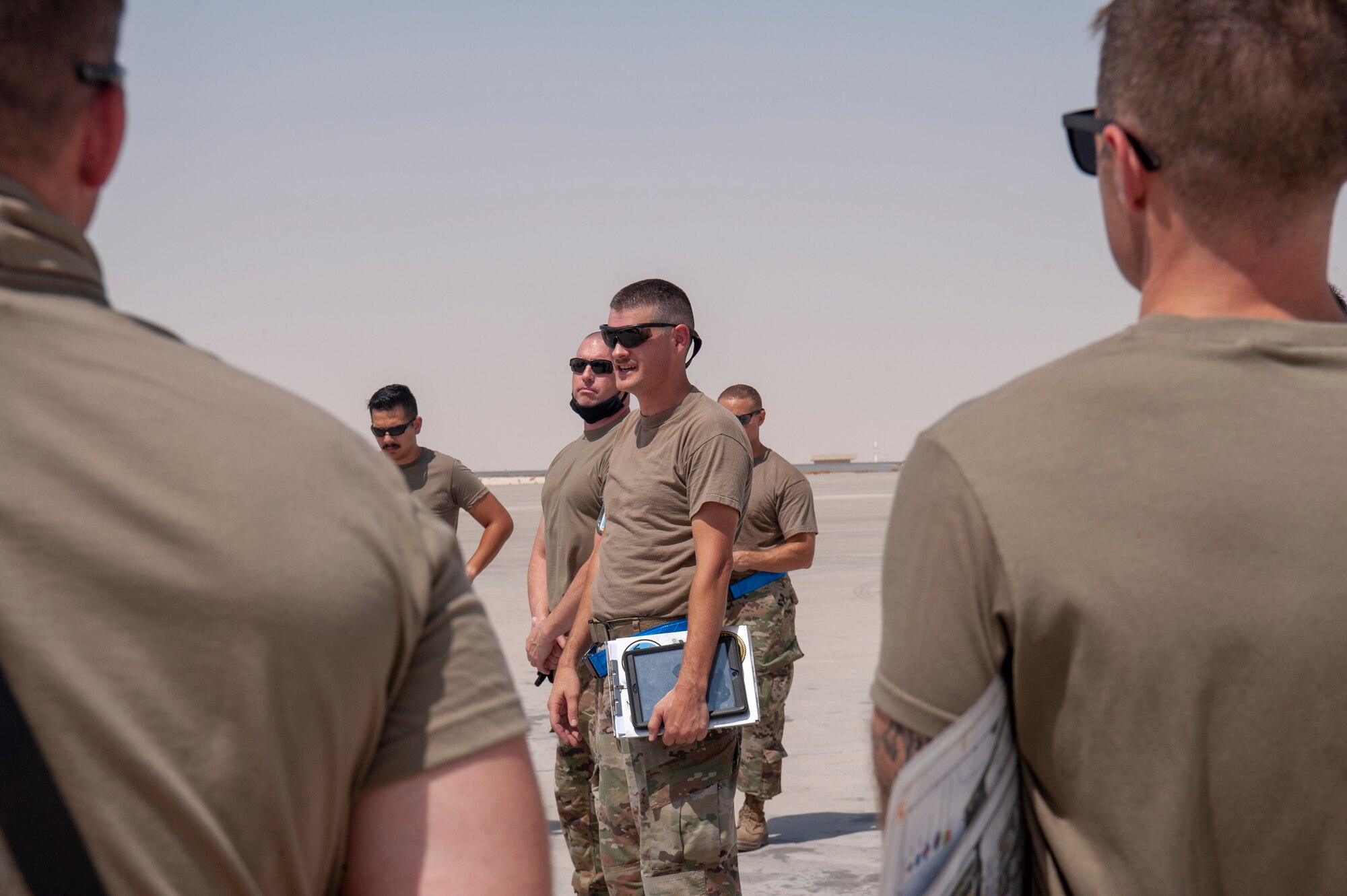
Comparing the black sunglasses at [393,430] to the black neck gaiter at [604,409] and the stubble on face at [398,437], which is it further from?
the black neck gaiter at [604,409]

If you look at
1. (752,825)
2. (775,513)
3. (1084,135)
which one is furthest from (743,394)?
(1084,135)

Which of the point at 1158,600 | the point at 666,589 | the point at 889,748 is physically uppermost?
the point at 1158,600

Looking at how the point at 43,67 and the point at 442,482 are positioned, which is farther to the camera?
the point at 442,482

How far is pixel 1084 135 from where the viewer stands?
5.28ft

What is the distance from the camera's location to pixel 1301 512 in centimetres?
139

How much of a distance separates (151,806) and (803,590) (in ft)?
47.2

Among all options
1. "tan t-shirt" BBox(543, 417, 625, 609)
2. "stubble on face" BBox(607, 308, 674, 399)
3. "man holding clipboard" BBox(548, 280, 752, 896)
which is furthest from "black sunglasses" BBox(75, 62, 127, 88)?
"tan t-shirt" BBox(543, 417, 625, 609)

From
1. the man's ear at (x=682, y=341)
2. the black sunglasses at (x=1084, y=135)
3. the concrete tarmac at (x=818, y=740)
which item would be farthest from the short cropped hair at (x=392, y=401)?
the black sunglasses at (x=1084, y=135)

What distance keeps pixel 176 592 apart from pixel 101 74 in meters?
0.47

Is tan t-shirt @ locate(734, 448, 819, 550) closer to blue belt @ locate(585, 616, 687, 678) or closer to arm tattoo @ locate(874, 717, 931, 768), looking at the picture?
blue belt @ locate(585, 616, 687, 678)

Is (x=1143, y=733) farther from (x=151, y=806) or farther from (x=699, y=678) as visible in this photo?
(x=699, y=678)

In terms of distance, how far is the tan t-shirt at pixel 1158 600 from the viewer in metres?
1.39

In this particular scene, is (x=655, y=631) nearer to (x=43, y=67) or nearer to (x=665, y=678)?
(x=665, y=678)

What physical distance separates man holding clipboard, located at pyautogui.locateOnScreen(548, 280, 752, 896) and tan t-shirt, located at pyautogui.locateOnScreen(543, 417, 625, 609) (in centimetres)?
44
